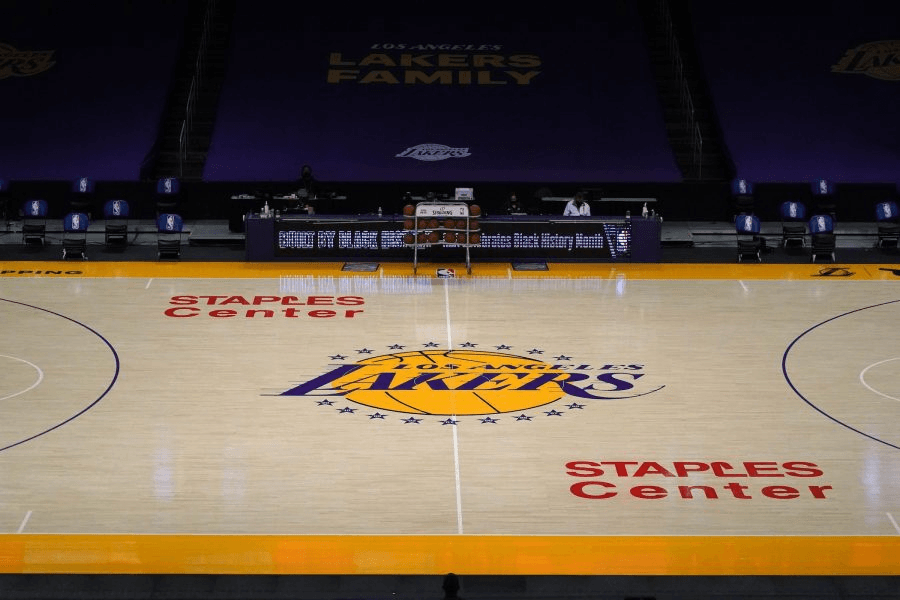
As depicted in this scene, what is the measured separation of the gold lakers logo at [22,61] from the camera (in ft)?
101

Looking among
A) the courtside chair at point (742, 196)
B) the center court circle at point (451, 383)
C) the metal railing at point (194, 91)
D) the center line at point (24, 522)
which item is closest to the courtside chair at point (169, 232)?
the metal railing at point (194, 91)

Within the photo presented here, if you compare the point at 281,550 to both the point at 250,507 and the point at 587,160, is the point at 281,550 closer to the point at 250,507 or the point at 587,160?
the point at 250,507

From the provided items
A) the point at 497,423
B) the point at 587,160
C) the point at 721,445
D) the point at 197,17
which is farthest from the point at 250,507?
the point at 197,17

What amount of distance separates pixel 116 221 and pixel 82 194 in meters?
1.25

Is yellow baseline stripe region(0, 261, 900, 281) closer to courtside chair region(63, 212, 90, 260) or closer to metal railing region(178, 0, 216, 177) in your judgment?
courtside chair region(63, 212, 90, 260)

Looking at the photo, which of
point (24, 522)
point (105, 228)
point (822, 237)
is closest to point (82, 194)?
point (105, 228)

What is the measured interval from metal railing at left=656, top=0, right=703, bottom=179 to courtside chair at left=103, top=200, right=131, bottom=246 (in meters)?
12.4

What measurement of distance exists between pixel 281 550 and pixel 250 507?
3.63 feet

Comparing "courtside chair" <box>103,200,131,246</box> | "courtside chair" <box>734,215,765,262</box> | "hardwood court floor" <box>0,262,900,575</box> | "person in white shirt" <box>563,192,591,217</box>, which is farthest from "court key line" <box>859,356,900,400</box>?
"courtside chair" <box>103,200,131,246</box>

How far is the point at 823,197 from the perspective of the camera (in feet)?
91.4

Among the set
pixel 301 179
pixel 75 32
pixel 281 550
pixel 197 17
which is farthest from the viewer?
pixel 197 17

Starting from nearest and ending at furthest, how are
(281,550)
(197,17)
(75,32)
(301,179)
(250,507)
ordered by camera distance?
(281,550), (250,507), (301,179), (75,32), (197,17)

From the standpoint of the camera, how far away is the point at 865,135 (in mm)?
29781

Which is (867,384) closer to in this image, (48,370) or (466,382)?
(466,382)
